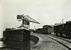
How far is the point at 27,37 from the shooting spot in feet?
96.4

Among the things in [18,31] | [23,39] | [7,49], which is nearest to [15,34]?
[18,31]

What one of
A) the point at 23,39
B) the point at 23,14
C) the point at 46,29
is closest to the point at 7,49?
the point at 23,39

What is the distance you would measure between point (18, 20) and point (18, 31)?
49.1 ft

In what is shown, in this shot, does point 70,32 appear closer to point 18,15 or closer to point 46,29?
point 46,29

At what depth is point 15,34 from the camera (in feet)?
98.1

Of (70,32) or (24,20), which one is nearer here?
(70,32)

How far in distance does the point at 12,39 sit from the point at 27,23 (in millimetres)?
13943

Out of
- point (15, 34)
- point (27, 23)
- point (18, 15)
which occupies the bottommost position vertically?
point (15, 34)

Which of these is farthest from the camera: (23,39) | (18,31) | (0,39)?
(0,39)

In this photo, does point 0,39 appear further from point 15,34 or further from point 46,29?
point 46,29

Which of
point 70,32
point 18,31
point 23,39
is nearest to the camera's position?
point 70,32

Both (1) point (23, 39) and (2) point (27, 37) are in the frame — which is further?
(2) point (27, 37)

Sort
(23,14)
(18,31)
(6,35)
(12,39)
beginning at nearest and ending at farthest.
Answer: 1. (18,31)
2. (12,39)
3. (6,35)
4. (23,14)

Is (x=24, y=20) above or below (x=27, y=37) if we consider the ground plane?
above
